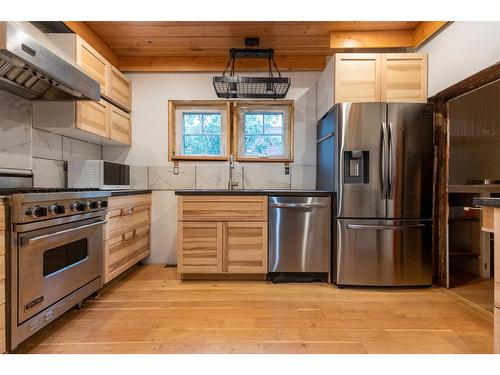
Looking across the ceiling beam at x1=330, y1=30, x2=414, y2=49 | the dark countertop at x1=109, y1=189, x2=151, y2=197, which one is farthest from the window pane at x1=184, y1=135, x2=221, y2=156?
the ceiling beam at x1=330, y1=30, x2=414, y2=49

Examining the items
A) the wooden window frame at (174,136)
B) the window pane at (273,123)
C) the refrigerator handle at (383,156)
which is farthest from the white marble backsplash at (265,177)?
the refrigerator handle at (383,156)

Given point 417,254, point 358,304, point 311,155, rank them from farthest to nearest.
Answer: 1. point 311,155
2. point 417,254
3. point 358,304

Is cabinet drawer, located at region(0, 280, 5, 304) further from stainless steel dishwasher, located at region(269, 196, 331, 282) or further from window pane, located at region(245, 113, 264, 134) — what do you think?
window pane, located at region(245, 113, 264, 134)

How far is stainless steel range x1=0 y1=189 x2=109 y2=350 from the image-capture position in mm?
1414

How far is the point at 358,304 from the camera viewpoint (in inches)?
84.4

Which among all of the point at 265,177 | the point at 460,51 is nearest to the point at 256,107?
the point at 265,177

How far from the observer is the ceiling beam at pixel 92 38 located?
2420mm

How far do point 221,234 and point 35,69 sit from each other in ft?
5.97

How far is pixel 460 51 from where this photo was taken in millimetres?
2174

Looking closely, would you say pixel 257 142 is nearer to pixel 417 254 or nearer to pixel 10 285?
pixel 417 254

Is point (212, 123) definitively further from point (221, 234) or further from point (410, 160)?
point (410, 160)

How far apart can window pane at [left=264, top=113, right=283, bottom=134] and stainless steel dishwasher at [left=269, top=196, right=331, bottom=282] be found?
3.57 feet

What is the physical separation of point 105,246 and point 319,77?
2.79m

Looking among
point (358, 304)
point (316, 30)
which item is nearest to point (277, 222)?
point (358, 304)
